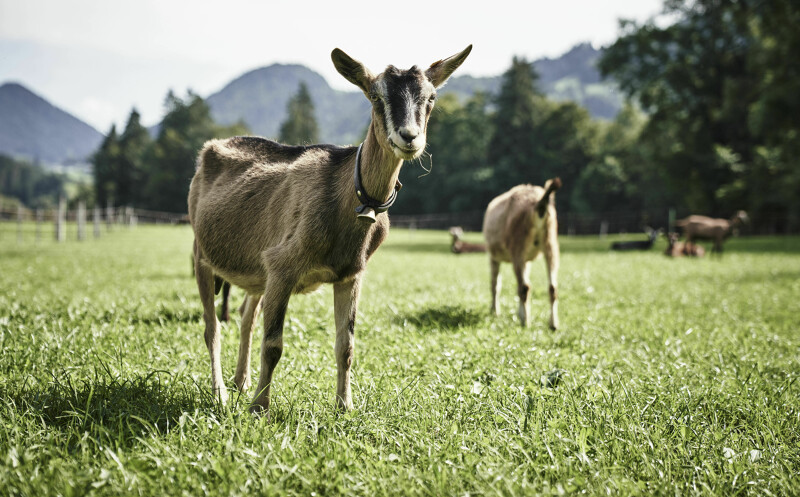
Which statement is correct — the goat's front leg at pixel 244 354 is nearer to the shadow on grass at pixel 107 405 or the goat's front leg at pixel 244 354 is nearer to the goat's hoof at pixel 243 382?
the goat's hoof at pixel 243 382

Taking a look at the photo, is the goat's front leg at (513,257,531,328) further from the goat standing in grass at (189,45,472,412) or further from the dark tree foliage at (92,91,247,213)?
the dark tree foliage at (92,91,247,213)

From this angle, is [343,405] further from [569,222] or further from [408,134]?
[569,222]

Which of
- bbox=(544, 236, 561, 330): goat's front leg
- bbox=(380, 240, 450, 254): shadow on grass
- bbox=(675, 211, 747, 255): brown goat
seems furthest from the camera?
bbox=(380, 240, 450, 254): shadow on grass

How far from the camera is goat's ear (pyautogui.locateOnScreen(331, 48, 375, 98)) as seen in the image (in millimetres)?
3150

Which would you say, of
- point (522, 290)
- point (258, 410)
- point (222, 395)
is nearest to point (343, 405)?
point (258, 410)

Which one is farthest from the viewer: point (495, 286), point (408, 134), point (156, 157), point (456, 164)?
point (156, 157)

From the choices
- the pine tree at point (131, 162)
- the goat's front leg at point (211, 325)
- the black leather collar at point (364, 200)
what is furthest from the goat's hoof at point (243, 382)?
the pine tree at point (131, 162)

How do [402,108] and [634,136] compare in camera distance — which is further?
[634,136]

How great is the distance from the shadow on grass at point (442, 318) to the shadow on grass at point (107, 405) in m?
2.96

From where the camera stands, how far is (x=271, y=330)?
3244 millimetres

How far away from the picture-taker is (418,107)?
2975 mm

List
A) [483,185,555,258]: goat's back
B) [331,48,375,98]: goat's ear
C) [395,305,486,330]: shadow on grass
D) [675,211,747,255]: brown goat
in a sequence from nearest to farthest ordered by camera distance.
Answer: [331,48,375,98]: goat's ear
[395,305,486,330]: shadow on grass
[483,185,555,258]: goat's back
[675,211,747,255]: brown goat

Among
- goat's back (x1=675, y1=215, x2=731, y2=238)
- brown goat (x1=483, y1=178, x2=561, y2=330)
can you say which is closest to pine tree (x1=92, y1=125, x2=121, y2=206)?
goat's back (x1=675, y1=215, x2=731, y2=238)

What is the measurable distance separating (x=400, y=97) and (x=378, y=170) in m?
0.50
